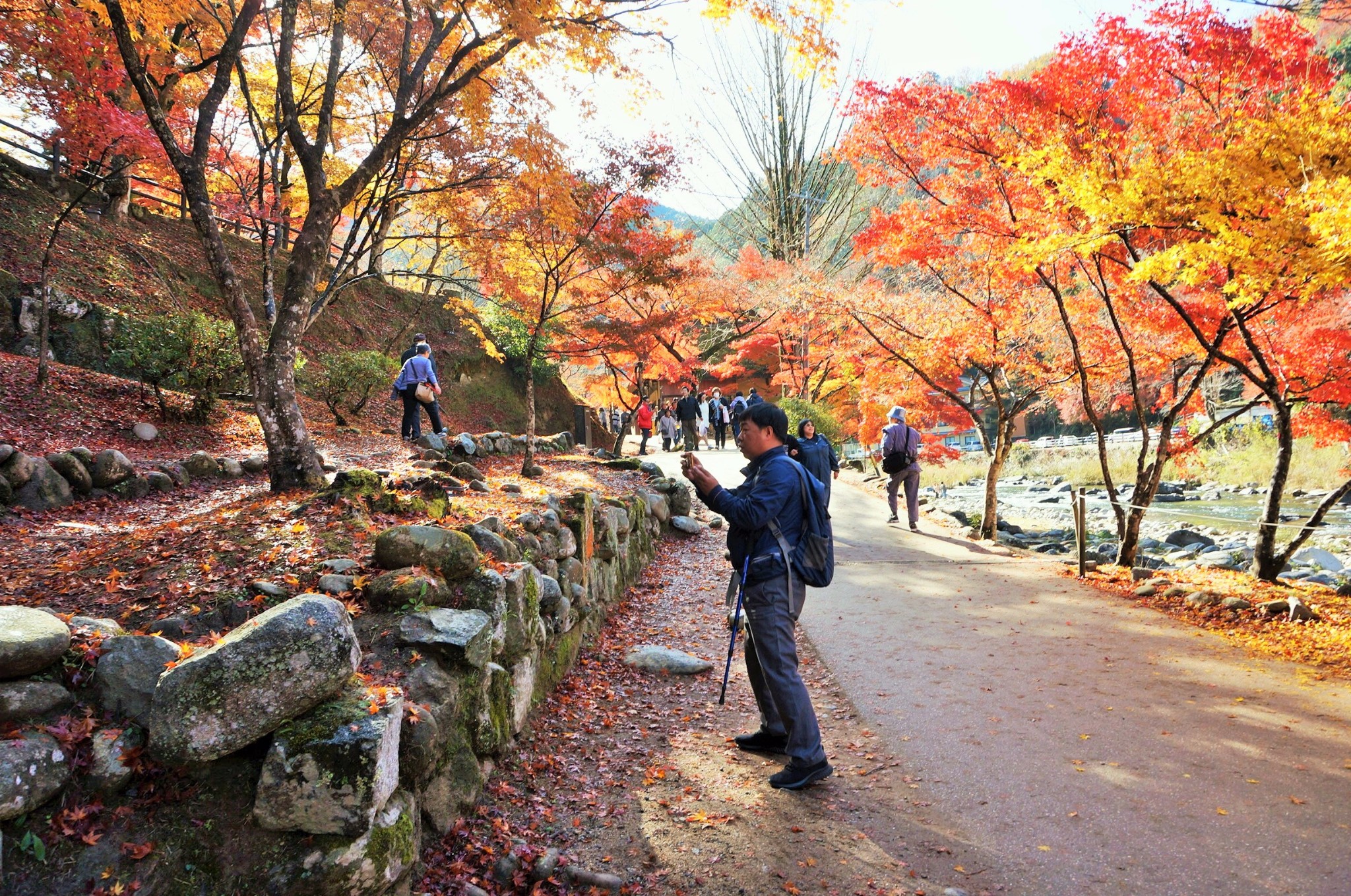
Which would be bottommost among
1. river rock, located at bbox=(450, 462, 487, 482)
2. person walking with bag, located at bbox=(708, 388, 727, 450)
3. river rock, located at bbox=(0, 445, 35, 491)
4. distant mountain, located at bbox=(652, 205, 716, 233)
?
river rock, located at bbox=(0, 445, 35, 491)

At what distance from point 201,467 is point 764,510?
19.8ft

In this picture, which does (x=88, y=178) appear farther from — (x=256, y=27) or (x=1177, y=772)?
(x=1177, y=772)

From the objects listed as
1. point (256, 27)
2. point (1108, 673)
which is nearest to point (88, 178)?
point (256, 27)

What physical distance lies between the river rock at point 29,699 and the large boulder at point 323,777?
694mm

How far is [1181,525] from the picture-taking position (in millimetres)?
14555

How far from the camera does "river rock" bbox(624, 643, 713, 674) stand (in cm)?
548

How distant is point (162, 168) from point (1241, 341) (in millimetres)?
16428

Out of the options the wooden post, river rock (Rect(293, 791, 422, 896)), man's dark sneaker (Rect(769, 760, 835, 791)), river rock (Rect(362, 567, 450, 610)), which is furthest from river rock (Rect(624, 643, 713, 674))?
the wooden post

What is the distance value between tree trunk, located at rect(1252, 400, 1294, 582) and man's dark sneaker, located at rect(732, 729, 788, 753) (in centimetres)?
636

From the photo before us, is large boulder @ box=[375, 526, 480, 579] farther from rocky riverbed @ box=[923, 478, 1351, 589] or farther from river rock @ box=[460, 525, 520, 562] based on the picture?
rocky riverbed @ box=[923, 478, 1351, 589]

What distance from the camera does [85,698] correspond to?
7.73 ft

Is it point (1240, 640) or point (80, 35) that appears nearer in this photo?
point (1240, 640)

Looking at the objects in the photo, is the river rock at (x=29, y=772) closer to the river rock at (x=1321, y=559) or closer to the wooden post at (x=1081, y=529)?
the wooden post at (x=1081, y=529)

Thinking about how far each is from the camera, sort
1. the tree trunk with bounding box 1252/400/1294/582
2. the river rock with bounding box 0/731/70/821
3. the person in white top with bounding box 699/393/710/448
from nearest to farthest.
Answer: the river rock with bounding box 0/731/70/821, the tree trunk with bounding box 1252/400/1294/582, the person in white top with bounding box 699/393/710/448
